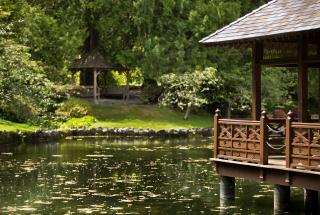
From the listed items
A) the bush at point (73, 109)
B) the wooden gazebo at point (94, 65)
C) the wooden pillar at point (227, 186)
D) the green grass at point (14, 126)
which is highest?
the wooden gazebo at point (94, 65)

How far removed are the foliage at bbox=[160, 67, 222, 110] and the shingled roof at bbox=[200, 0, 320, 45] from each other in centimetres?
3129

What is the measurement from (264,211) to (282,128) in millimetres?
3265

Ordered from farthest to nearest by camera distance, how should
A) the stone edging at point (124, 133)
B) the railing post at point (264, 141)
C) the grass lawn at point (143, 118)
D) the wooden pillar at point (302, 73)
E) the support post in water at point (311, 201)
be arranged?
the grass lawn at point (143, 118) < the stone edging at point (124, 133) < the support post in water at point (311, 201) < the wooden pillar at point (302, 73) < the railing post at point (264, 141)

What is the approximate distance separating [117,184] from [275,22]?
8.22 metres

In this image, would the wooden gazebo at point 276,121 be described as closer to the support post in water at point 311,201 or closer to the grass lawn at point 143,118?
the support post in water at point 311,201

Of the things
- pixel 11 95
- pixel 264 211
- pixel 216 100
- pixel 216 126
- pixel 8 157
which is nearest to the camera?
pixel 264 211

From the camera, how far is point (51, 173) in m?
26.3

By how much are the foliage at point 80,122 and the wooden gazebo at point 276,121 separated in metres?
27.2

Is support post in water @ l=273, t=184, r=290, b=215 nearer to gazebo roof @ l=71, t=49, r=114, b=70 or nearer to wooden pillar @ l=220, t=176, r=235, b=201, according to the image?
wooden pillar @ l=220, t=176, r=235, b=201

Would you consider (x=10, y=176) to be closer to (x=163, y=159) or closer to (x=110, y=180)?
(x=110, y=180)

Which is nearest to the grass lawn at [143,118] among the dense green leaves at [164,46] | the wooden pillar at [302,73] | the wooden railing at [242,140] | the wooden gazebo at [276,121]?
the dense green leaves at [164,46]

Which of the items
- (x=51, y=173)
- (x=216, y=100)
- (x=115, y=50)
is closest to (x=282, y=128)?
(x=51, y=173)

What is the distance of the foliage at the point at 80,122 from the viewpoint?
4746cm

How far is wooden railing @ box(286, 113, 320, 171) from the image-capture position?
54.3ft
